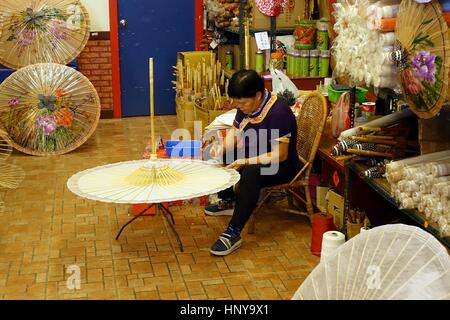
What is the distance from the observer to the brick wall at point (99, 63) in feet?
25.7

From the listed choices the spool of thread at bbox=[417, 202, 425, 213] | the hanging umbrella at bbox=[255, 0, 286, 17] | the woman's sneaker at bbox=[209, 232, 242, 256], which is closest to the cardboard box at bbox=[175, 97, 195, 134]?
the hanging umbrella at bbox=[255, 0, 286, 17]

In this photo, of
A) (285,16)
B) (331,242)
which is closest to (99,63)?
(285,16)

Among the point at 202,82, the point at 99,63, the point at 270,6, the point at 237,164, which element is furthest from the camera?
the point at 99,63

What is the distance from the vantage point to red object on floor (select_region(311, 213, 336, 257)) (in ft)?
13.8

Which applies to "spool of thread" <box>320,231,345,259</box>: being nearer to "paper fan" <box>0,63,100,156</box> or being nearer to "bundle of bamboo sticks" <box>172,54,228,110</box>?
"bundle of bamboo sticks" <box>172,54,228,110</box>

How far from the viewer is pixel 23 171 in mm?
6039

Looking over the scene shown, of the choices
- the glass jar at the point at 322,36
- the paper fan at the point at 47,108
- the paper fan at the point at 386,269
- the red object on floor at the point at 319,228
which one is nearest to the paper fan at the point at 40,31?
the paper fan at the point at 47,108

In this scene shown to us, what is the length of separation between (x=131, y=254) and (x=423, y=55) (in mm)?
2291

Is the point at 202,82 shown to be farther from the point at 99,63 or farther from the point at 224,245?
the point at 224,245

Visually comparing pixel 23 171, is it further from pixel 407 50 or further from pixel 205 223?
pixel 407 50

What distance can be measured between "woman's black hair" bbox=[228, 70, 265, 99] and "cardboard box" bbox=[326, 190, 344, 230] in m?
0.86

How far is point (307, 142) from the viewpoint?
4.73m

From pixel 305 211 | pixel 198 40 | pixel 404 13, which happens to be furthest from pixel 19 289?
pixel 198 40

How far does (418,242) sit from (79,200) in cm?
370
